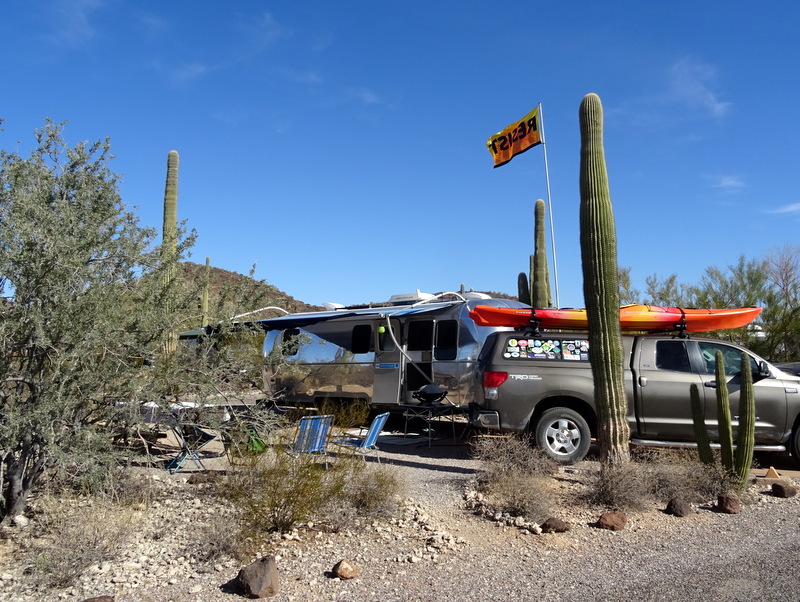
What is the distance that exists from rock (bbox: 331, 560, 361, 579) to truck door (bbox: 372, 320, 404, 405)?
6840 millimetres

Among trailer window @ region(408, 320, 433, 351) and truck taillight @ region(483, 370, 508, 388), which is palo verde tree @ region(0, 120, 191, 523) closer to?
truck taillight @ region(483, 370, 508, 388)

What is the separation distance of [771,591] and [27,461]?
5880 millimetres

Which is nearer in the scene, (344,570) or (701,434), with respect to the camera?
(344,570)

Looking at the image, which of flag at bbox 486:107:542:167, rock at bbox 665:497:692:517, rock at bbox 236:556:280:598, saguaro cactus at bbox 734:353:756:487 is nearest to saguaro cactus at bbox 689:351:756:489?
saguaro cactus at bbox 734:353:756:487

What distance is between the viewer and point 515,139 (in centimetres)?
1839

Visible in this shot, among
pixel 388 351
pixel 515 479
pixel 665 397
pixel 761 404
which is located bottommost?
pixel 515 479

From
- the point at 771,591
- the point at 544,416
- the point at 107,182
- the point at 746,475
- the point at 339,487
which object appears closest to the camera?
the point at 771,591

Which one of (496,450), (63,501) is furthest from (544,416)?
(63,501)

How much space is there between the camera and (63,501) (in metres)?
6.18

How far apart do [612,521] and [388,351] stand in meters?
6.51

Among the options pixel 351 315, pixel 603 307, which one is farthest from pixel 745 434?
pixel 351 315

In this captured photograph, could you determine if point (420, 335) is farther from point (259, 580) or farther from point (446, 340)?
point (259, 580)

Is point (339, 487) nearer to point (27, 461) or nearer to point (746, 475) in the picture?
point (27, 461)

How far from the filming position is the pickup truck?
8891 millimetres
